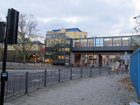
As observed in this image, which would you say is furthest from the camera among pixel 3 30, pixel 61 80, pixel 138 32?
pixel 138 32

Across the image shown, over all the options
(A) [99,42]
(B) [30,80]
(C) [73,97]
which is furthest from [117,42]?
(C) [73,97]

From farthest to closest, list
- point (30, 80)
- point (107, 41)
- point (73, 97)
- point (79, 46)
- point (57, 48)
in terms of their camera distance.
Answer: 1. point (79, 46)
2. point (57, 48)
3. point (107, 41)
4. point (30, 80)
5. point (73, 97)

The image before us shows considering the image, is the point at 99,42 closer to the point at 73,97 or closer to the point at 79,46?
the point at 79,46

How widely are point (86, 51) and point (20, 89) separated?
138 ft

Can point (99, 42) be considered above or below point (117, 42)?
above

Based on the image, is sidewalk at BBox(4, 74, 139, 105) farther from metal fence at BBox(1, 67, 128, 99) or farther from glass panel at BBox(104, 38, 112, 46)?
glass panel at BBox(104, 38, 112, 46)

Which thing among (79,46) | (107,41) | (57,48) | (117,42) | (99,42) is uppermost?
(107,41)

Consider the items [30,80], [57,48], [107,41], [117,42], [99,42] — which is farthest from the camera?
[57,48]

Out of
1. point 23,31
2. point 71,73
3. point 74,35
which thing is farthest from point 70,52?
point 71,73

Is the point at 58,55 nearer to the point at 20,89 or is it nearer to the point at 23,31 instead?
the point at 23,31

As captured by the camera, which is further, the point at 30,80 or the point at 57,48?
the point at 57,48

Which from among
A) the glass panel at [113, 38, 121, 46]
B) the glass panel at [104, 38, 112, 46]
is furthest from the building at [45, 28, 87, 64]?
the glass panel at [113, 38, 121, 46]

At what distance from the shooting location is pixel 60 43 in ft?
152

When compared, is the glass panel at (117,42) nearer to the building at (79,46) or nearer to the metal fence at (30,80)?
the building at (79,46)
